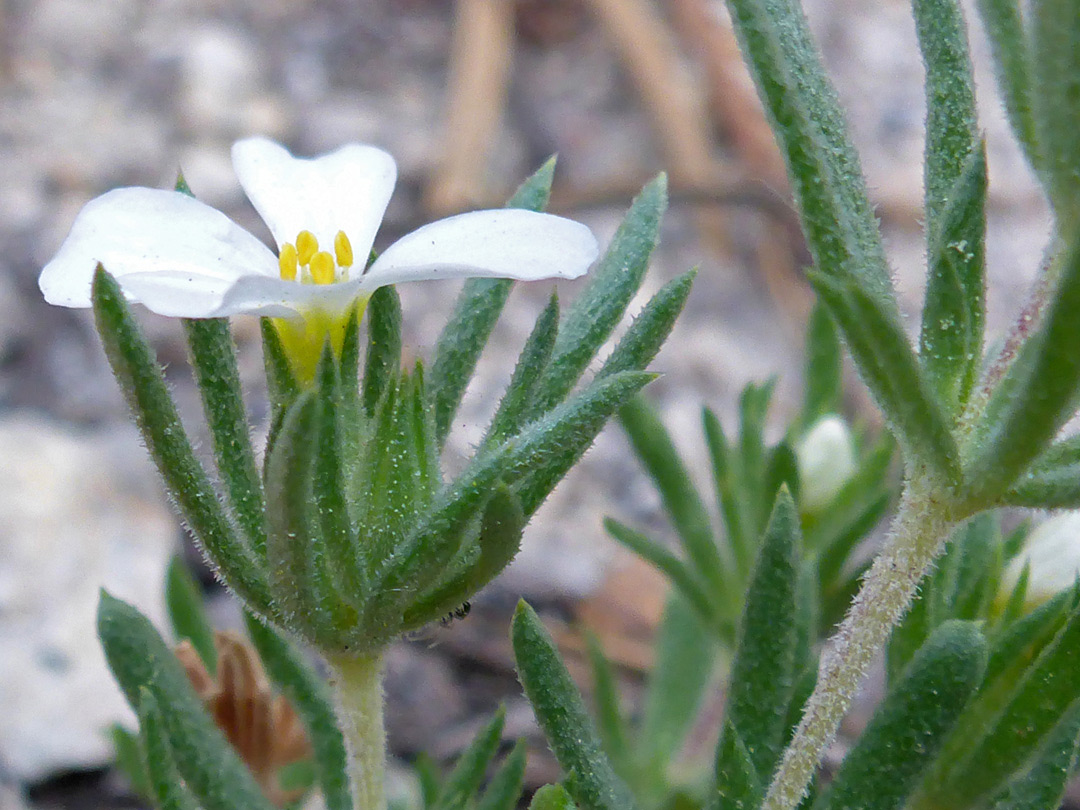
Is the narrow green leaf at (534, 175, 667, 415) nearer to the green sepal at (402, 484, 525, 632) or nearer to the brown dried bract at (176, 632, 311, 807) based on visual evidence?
the green sepal at (402, 484, 525, 632)

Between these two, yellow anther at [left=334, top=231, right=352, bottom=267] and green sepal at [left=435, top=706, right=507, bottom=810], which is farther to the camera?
green sepal at [left=435, top=706, right=507, bottom=810]

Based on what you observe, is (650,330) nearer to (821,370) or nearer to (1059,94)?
(1059,94)

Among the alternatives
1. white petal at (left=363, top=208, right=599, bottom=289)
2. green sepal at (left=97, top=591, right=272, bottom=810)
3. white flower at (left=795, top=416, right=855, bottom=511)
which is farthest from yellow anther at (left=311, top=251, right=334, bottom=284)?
white flower at (left=795, top=416, right=855, bottom=511)

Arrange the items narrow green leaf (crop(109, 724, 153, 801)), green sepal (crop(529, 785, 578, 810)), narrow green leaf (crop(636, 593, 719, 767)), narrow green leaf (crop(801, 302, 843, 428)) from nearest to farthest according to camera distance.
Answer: green sepal (crop(529, 785, 578, 810)) < narrow green leaf (crop(109, 724, 153, 801)) < narrow green leaf (crop(801, 302, 843, 428)) < narrow green leaf (crop(636, 593, 719, 767))

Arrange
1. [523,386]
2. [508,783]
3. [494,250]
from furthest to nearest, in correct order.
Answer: [508,783] → [523,386] → [494,250]

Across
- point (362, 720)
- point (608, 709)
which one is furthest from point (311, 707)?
point (608, 709)

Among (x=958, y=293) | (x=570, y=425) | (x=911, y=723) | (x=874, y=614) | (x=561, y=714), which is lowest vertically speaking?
(x=561, y=714)

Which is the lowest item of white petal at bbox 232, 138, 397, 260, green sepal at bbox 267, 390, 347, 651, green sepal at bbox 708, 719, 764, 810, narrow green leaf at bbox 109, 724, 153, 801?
narrow green leaf at bbox 109, 724, 153, 801
